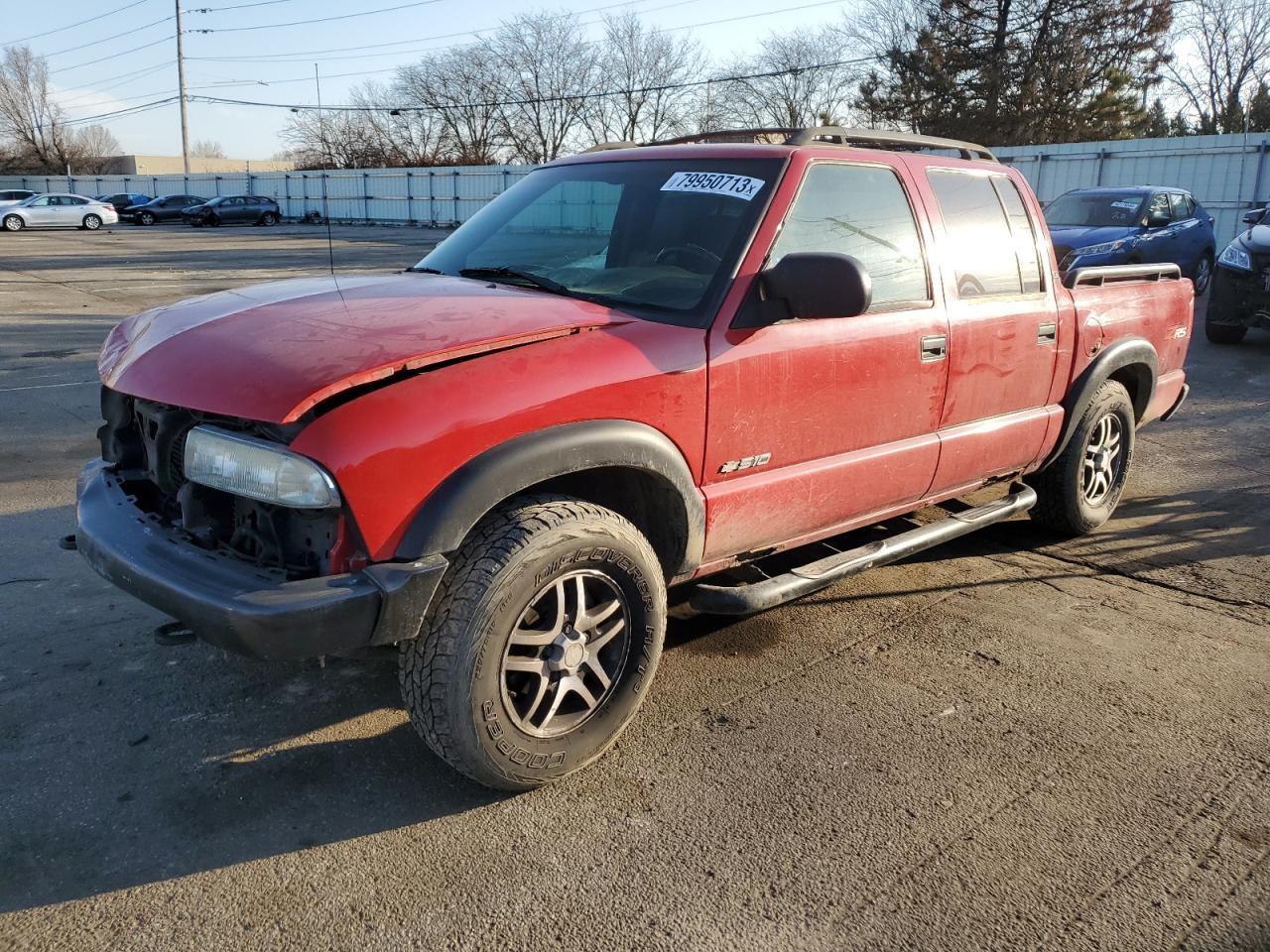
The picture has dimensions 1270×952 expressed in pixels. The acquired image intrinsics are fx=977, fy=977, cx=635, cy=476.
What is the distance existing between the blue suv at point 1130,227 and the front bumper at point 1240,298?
1.48 meters

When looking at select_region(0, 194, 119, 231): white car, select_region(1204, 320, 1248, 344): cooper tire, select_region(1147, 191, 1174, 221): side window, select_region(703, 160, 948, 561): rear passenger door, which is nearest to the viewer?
select_region(703, 160, 948, 561): rear passenger door

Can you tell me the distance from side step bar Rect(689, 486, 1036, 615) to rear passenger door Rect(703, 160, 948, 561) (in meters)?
0.13

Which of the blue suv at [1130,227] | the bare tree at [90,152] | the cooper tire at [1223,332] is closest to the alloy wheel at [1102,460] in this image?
the cooper tire at [1223,332]

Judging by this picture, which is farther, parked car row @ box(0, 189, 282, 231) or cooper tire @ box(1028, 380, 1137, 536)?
parked car row @ box(0, 189, 282, 231)

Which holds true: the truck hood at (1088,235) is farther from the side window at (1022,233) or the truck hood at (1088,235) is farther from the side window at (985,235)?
the side window at (985,235)

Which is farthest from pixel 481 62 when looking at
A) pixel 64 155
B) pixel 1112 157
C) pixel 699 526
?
pixel 699 526

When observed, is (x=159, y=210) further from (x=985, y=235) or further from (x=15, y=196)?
(x=985, y=235)

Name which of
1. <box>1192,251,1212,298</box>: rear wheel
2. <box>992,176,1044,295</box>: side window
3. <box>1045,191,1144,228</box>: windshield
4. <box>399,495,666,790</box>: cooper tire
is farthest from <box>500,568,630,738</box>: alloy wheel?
<box>1192,251,1212,298</box>: rear wheel

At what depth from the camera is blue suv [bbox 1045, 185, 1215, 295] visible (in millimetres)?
12633

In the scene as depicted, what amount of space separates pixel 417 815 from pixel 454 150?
6901 cm

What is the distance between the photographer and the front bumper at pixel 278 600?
7.95ft

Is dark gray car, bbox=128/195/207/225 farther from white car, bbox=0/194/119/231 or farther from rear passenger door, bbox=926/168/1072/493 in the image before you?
rear passenger door, bbox=926/168/1072/493

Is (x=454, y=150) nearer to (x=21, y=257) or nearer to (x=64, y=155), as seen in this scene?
(x=64, y=155)

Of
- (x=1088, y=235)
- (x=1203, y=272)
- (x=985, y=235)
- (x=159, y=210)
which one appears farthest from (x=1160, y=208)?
(x=159, y=210)
